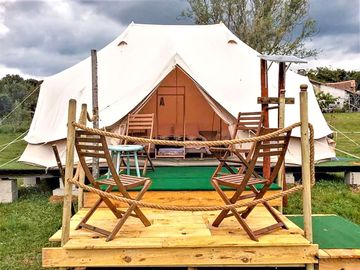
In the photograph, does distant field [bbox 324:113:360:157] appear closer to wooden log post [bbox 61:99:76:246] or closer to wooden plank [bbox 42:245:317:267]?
wooden plank [bbox 42:245:317:267]

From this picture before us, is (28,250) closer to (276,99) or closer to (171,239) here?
(171,239)

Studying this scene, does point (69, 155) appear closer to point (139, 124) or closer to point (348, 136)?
point (139, 124)

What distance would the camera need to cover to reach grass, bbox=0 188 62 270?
381 centimetres

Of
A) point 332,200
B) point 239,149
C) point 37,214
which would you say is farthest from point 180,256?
point 332,200

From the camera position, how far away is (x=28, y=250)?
13.2ft

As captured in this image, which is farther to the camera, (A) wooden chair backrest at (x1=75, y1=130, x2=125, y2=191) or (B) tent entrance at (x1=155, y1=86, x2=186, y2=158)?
(B) tent entrance at (x1=155, y1=86, x2=186, y2=158)

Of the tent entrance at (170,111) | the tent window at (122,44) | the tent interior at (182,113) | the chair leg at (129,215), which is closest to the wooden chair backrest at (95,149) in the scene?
the chair leg at (129,215)

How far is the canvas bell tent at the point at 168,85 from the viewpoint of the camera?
21.4 feet

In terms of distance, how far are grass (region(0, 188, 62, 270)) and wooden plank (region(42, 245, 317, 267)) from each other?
84 cm

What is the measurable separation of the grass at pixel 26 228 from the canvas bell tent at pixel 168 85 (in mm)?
792

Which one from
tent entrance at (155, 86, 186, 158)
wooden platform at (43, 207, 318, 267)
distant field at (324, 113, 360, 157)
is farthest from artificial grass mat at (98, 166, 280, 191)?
distant field at (324, 113, 360, 157)

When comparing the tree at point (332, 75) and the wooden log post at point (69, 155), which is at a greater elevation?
the tree at point (332, 75)

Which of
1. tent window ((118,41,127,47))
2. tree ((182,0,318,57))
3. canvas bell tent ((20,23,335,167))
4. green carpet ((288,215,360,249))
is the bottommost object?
green carpet ((288,215,360,249))

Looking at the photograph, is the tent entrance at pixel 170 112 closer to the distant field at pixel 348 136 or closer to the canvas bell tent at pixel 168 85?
the canvas bell tent at pixel 168 85
